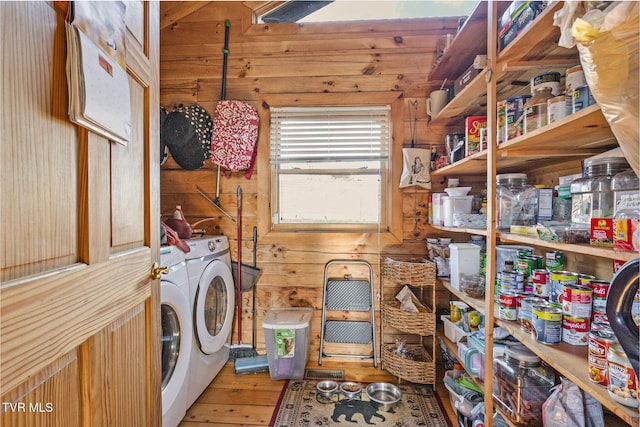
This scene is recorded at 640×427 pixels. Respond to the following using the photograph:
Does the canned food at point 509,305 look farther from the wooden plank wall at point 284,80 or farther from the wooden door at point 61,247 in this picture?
the wooden door at point 61,247

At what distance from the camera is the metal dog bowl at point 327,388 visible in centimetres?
196

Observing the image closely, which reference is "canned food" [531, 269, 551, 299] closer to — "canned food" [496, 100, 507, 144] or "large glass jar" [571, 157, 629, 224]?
"large glass jar" [571, 157, 629, 224]

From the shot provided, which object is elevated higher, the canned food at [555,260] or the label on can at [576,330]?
the canned food at [555,260]

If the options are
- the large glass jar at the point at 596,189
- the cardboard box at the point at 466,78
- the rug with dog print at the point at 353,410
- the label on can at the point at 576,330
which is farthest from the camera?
the rug with dog print at the point at 353,410

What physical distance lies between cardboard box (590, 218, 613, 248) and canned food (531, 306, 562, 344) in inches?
12.5

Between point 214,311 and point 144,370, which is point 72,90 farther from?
point 214,311

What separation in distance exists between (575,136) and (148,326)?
1532 millimetres

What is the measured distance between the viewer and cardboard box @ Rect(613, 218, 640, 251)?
756mm

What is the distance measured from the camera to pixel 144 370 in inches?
38.2

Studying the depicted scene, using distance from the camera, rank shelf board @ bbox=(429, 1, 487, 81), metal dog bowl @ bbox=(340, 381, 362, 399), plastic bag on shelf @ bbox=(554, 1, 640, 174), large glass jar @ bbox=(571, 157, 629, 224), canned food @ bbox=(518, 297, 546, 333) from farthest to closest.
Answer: metal dog bowl @ bbox=(340, 381, 362, 399), shelf board @ bbox=(429, 1, 487, 81), canned food @ bbox=(518, 297, 546, 333), large glass jar @ bbox=(571, 157, 629, 224), plastic bag on shelf @ bbox=(554, 1, 640, 174)

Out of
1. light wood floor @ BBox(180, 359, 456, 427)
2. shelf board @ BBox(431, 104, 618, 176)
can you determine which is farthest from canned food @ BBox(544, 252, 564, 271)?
light wood floor @ BBox(180, 359, 456, 427)

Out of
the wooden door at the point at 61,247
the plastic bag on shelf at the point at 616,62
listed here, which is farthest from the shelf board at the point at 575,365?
the wooden door at the point at 61,247

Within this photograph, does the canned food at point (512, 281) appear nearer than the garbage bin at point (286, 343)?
Yes

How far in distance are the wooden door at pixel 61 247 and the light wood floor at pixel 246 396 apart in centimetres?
98
